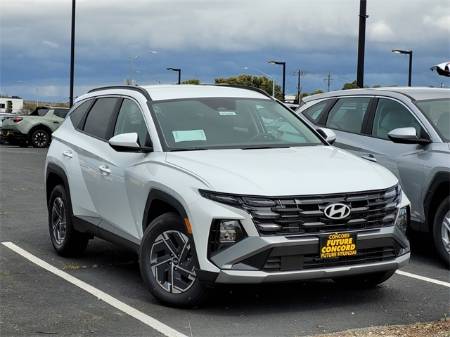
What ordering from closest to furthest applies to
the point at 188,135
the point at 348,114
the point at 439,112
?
1. the point at 188,135
2. the point at 439,112
3. the point at 348,114

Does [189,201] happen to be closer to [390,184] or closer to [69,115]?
[390,184]

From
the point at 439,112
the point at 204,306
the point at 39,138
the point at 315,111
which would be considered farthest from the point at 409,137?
the point at 39,138

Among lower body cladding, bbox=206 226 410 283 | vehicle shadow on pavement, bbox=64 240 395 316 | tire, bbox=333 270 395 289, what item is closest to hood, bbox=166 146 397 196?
lower body cladding, bbox=206 226 410 283

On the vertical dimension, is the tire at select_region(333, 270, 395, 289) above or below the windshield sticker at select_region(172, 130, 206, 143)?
below

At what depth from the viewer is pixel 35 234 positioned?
30.9ft

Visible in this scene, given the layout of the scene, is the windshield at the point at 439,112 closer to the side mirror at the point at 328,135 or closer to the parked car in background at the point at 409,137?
the parked car in background at the point at 409,137

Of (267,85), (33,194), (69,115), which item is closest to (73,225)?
(69,115)

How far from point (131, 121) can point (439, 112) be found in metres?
3.43

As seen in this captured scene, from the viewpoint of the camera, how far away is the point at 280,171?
564cm

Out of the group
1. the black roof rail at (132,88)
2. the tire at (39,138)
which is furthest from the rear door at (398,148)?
the tire at (39,138)

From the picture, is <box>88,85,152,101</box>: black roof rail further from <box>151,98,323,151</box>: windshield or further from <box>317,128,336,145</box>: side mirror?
<box>317,128,336,145</box>: side mirror

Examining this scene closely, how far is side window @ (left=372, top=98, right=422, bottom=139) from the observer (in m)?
8.29

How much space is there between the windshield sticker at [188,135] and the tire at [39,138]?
2487 centimetres

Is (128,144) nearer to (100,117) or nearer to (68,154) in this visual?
(100,117)
